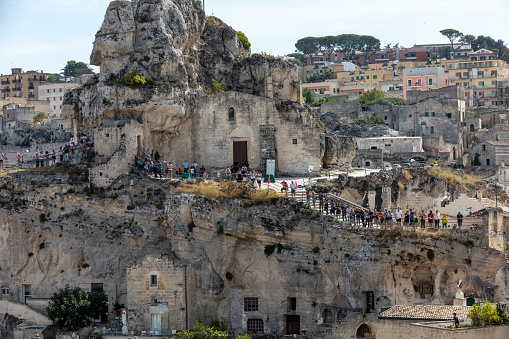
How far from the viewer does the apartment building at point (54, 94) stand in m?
107

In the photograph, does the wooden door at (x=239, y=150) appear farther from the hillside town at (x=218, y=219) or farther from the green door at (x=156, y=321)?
the green door at (x=156, y=321)

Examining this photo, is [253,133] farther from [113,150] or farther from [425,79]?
[425,79]

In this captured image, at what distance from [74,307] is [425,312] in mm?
16815

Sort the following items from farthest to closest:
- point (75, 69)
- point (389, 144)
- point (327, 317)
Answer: point (75, 69) → point (389, 144) → point (327, 317)

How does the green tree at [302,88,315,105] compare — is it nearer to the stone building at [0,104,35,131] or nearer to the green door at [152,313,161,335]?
the stone building at [0,104,35,131]

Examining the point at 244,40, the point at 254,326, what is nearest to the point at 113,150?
the point at 254,326

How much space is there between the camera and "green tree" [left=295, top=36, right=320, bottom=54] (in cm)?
13150

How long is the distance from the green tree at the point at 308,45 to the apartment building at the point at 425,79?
31505 mm

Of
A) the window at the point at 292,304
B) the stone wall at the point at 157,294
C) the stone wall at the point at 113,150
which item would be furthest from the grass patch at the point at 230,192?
the window at the point at 292,304

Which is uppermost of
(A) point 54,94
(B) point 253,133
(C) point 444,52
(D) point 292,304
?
(C) point 444,52

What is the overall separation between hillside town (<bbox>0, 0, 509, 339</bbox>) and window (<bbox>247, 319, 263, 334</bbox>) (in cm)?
6

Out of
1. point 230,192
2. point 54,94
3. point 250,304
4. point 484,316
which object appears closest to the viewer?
point 484,316

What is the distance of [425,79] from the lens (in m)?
100

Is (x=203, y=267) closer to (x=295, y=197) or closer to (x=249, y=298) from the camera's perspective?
(x=249, y=298)
